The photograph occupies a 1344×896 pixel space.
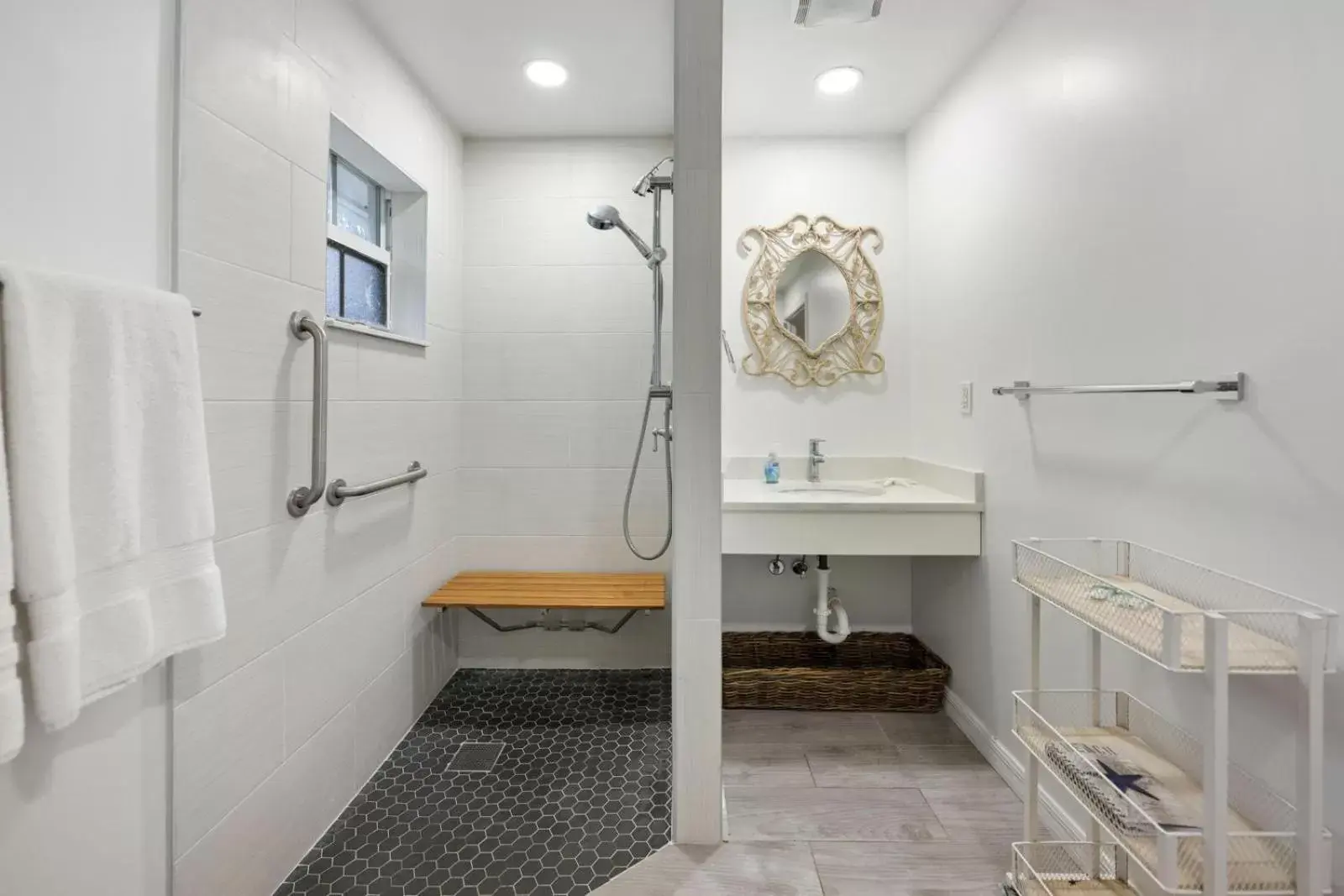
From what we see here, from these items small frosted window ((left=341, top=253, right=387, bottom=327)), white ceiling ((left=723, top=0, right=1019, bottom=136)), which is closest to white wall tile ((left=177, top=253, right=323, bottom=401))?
small frosted window ((left=341, top=253, right=387, bottom=327))

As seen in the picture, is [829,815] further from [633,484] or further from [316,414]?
[316,414]

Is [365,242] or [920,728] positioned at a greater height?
[365,242]

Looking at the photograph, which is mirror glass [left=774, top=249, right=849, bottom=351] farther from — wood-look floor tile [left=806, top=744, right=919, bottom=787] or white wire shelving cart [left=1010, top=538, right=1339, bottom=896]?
wood-look floor tile [left=806, top=744, right=919, bottom=787]

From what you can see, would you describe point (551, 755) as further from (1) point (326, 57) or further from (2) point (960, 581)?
(1) point (326, 57)

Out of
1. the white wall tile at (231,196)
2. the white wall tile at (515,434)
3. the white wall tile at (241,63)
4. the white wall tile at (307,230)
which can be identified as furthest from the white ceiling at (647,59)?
the white wall tile at (515,434)

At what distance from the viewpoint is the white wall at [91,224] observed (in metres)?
0.89

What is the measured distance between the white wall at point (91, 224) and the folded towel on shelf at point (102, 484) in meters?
0.11

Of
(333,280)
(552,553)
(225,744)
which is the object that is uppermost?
(333,280)

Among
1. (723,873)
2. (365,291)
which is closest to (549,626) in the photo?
(723,873)

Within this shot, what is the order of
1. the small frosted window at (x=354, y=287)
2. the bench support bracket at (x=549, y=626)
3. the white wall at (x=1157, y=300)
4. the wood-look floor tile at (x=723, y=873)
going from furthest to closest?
the bench support bracket at (x=549, y=626) < the small frosted window at (x=354, y=287) < the wood-look floor tile at (x=723, y=873) < the white wall at (x=1157, y=300)

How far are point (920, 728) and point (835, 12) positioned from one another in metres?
2.34

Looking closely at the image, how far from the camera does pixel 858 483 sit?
2506 millimetres

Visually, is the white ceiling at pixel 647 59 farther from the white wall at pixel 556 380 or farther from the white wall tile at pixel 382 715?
the white wall tile at pixel 382 715

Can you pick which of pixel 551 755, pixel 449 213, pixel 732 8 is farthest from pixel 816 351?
pixel 551 755
